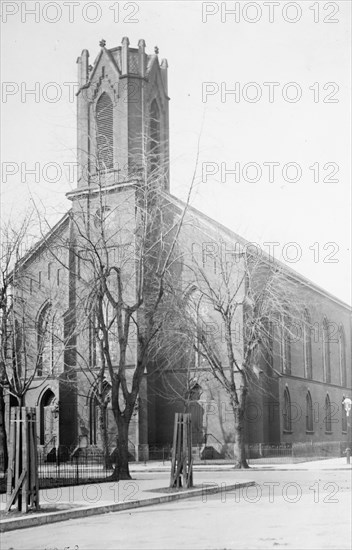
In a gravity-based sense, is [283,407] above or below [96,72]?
below

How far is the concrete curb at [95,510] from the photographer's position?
1409 centimetres

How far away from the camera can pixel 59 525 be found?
47.3 ft

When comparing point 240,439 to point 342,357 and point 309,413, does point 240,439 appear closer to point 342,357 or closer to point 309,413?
point 309,413

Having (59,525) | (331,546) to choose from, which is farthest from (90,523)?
(331,546)

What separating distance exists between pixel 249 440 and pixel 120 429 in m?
15.9

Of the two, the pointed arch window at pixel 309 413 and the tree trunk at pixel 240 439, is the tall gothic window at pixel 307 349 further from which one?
the tree trunk at pixel 240 439

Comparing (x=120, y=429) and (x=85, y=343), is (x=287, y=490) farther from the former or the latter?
(x=85, y=343)

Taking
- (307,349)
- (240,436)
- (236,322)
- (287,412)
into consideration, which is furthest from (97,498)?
(307,349)

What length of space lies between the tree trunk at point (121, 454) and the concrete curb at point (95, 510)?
440cm

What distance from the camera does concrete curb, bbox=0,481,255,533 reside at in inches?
555

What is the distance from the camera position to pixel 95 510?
16.3 metres

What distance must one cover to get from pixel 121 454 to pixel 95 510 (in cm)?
953

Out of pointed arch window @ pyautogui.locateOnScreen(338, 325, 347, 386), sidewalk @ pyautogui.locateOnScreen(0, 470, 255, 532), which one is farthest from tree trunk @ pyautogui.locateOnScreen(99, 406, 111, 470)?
pointed arch window @ pyautogui.locateOnScreen(338, 325, 347, 386)

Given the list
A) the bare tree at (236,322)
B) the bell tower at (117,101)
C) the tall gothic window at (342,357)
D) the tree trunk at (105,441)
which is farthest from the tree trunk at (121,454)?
the tall gothic window at (342,357)
